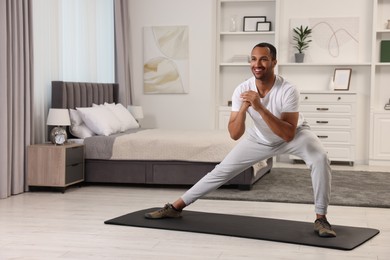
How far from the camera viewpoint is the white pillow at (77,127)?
20.7ft

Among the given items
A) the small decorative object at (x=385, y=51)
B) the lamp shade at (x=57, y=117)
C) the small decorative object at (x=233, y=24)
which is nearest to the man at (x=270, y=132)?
the lamp shade at (x=57, y=117)

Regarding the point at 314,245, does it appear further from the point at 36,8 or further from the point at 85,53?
the point at 85,53

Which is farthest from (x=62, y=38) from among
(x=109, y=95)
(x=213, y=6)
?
(x=213, y=6)

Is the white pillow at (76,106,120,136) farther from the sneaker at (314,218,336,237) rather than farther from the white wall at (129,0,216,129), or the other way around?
the sneaker at (314,218,336,237)

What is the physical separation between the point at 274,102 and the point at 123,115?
3.44 m

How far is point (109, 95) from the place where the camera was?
7699 millimetres

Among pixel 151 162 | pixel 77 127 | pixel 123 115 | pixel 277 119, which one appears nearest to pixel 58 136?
pixel 77 127

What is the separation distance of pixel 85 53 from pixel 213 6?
2.00 m

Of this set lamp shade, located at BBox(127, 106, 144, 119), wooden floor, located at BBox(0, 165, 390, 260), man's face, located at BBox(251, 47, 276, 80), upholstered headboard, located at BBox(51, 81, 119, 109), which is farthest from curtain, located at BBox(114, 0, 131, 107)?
man's face, located at BBox(251, 47, 276, 80)

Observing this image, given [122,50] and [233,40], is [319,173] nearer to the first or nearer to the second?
[122,50]

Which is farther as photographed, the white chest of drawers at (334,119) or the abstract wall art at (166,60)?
the abstract wall art at (166,60)

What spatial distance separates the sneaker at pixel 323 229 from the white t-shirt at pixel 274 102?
0.56 m

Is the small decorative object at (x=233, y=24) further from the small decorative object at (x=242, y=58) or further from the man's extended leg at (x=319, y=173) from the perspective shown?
the man's extended leg at (x=319, y=173)

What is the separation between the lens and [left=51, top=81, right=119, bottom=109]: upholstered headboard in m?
6.31
